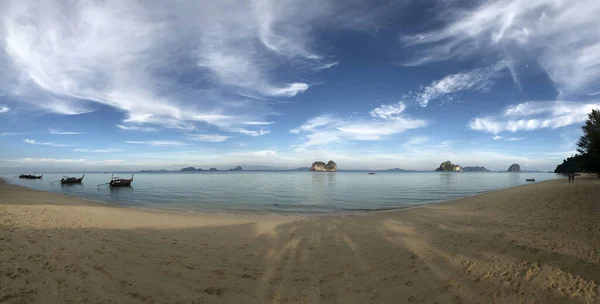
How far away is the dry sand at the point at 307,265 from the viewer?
227 inches

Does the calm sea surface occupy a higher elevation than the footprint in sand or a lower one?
lower

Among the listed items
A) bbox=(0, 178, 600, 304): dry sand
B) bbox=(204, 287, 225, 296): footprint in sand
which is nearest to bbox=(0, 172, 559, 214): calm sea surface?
bbox=(0, 178, 600, 304): dry sand

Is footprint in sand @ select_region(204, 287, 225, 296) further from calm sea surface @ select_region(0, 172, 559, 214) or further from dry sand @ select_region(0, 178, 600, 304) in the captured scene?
calm sea surface @ select_region(0, 172, 559, 214)

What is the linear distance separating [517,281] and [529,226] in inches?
250

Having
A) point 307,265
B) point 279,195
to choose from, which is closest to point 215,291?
point 307,265

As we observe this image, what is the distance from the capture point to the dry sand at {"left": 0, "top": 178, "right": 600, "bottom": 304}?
5.77 meters

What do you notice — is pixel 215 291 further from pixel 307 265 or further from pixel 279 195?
pixel 279 195

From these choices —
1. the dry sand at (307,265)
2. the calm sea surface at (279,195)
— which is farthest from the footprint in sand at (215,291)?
the calm sea surface at (279,195)

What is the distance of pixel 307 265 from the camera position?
27.9 feet

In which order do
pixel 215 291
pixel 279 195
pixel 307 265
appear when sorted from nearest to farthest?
pixel 215 291 → pixel 307 265 → pixel 279 195

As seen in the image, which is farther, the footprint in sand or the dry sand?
the footprint in sand

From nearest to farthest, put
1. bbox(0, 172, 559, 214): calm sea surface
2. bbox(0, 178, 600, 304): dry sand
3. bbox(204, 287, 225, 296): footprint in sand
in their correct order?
bbox(0, 178, 600, 304): dry sand
bbox(204, 287, 225, 296): footprint in sand
bbox(0, 172, 559, 214): calm sea surface

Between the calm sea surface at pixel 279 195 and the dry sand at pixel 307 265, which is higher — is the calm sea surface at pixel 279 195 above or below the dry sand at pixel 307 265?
below

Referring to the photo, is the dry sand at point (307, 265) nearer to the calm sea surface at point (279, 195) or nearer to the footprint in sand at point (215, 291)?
the footprint in sand at point (215, 291)
